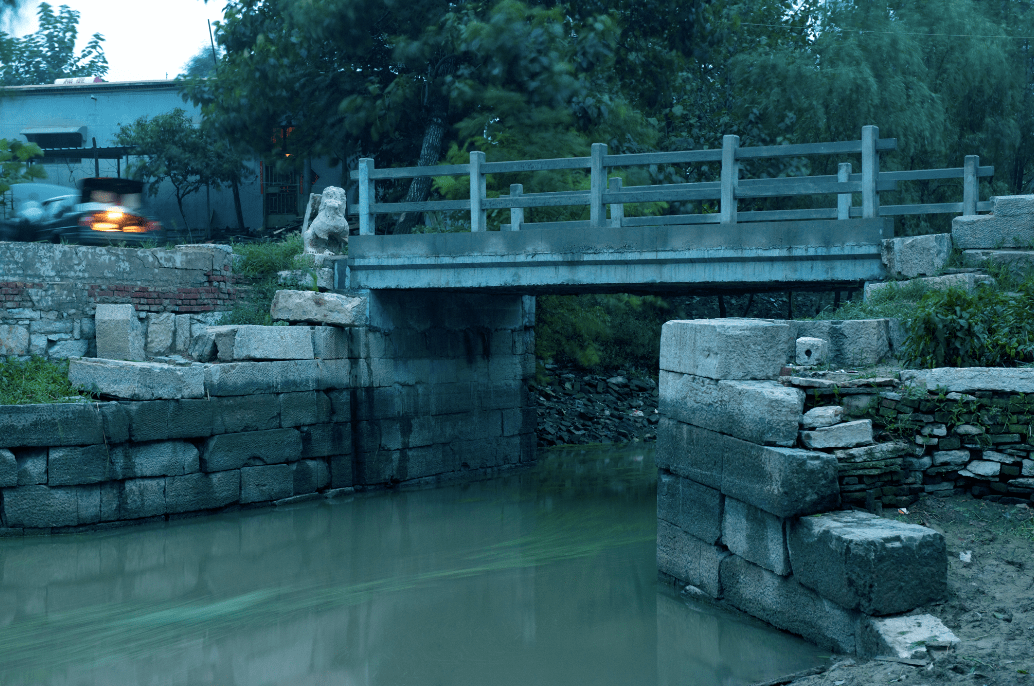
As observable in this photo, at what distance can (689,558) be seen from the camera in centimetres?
747

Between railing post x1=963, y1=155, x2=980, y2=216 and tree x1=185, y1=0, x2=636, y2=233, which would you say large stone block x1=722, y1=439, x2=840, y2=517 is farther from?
tree x1=185, y1=0, x2=636, y2=233

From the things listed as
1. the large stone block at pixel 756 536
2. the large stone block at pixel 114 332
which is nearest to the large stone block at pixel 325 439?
the large stone block at pixel 114 332

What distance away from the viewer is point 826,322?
7742mm

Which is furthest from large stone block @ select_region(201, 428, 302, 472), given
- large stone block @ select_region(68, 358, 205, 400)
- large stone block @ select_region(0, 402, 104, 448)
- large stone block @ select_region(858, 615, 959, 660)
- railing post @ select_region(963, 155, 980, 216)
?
railing post @ select_region(963, 155, 980, 216)

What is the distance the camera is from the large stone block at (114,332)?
421 inches

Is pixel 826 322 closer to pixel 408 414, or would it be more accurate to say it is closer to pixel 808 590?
pixel 808 590

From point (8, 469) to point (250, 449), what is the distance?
256 centimetres

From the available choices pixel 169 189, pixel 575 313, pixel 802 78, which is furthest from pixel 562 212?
pixel 169 189

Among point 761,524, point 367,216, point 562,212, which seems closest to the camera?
point 761,524

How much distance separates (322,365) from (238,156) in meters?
9.68

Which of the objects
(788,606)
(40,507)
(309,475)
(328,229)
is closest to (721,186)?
(788,606)

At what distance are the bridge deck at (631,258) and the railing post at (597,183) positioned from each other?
20 centimetres

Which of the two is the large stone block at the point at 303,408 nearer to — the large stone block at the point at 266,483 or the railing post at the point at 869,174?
the large stone block at the point at 266,483

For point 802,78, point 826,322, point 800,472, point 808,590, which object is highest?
point 802,78
